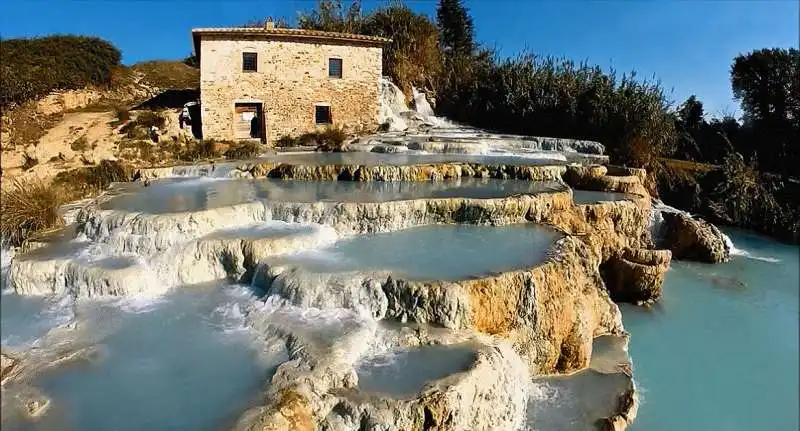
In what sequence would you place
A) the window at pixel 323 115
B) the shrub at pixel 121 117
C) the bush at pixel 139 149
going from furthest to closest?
the window at pixel 323 115 < the shrub at pixel 121 117 < the bush at pixel 139 149

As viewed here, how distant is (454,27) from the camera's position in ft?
117

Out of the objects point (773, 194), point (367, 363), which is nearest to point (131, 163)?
point (367, 363)

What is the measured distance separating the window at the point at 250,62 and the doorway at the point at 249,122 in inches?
51.2

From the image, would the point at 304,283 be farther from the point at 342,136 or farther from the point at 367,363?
the point at 342,136

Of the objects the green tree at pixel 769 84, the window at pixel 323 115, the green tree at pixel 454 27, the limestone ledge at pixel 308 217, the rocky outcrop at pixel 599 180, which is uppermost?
the green tree at pixel 454 27

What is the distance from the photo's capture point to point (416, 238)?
9.77 m

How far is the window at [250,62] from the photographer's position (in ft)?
64.8

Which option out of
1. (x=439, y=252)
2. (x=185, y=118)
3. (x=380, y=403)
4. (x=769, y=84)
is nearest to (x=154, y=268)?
(x=439, y=252)

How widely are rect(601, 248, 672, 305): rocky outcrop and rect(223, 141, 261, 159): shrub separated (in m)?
12.3

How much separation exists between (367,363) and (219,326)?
7.97 ft

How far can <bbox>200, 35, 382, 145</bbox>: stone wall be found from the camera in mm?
19531

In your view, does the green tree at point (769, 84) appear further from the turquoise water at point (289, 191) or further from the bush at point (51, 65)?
the bush at point (51, 65)

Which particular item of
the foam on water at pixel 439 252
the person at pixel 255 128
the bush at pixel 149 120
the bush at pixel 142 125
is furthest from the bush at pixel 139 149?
the foam on water at pixel 439 252

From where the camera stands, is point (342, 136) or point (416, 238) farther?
point (342, 136)
